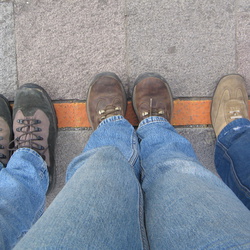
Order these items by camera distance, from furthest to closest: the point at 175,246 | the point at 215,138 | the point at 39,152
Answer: the point at 215,138
the point at 39,152
the point at 175,246

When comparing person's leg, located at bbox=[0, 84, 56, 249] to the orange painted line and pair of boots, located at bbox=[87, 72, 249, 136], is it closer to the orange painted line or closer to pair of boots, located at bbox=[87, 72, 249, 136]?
the orange painted line

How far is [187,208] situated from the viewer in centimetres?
81

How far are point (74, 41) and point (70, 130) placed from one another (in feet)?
2.02

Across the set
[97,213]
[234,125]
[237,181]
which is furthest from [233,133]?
[97,213]

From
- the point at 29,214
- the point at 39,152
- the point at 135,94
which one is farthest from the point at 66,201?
the point at 135,94

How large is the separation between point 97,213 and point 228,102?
1.26 metres

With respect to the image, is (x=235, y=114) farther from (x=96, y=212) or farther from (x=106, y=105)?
(x=96, y=212)

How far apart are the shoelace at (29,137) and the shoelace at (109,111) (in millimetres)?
435

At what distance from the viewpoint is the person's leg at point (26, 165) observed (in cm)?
108

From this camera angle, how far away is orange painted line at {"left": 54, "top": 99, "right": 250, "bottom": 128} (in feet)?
5.40

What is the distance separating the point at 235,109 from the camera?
63.2 inches

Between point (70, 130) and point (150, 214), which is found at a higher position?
→ point (70, 130)

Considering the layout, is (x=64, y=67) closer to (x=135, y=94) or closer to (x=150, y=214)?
(x=135, y=94)

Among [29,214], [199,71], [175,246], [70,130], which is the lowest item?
[29,214]
